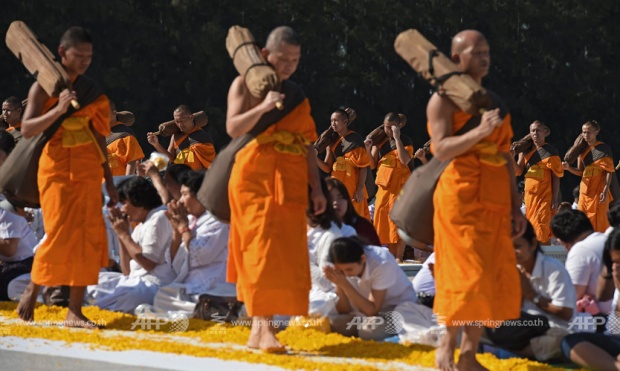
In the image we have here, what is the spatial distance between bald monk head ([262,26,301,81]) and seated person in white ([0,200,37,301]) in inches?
105

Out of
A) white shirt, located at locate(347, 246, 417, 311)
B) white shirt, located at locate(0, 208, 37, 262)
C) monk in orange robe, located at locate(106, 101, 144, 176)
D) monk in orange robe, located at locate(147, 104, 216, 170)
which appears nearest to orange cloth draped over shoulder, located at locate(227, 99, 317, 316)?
white shirt, located at locate(347, 246, 417, 311)

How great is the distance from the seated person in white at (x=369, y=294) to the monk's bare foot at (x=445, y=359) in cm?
91

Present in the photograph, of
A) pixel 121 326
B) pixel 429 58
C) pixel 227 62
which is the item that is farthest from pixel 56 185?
pixel 227 62

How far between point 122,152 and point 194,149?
2.59 feet

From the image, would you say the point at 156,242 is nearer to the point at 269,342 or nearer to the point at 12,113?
the point at 269,342

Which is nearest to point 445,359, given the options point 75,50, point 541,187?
point 75,50

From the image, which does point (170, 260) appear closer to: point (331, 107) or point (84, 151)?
point (84, 151)

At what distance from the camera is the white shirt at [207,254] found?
7.64m

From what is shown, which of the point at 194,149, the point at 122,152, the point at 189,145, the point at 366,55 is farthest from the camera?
the point at 366,55

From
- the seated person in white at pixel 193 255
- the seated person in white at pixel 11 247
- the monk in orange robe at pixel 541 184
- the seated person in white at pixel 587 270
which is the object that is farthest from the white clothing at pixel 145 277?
the monk in orange robe at pixel 541 184

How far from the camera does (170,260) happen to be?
793cm

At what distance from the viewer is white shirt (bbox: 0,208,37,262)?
8258 mm

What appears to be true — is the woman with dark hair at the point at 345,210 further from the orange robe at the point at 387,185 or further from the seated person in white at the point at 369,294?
the orange robe at the point at 387,185

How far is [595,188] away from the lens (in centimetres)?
1576
